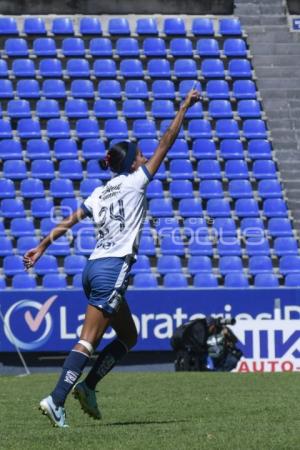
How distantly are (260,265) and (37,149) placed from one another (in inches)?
192

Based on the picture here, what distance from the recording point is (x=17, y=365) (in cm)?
1847

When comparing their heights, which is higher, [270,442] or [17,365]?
[270,442]

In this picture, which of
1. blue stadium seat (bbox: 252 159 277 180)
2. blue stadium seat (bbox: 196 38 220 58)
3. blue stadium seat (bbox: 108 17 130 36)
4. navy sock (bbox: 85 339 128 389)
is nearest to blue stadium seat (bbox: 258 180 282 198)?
blue stadium seat (bbox: 252 159 277 180)

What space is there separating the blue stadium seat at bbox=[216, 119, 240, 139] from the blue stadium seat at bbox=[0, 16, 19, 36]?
15.2ft

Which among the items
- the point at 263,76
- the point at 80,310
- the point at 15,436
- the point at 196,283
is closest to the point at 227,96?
the point at 263,76

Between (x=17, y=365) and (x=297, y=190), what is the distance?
6678 millimetres

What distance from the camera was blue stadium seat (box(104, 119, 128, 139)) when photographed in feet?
72.5

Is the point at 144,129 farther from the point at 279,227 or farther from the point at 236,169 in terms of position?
the point at 279,227

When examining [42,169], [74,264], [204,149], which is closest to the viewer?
[74,264]

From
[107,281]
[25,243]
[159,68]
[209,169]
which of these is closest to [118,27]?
[159,68]

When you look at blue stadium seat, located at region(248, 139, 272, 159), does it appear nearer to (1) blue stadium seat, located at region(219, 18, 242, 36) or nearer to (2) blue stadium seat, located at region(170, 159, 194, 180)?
(2) blue stadium seat, located at region(170, 159, 194, 180)

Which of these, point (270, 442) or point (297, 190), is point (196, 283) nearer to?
point (297, 190)

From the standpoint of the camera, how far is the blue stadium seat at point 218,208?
68.6 ft

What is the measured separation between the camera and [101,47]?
23.4 m
